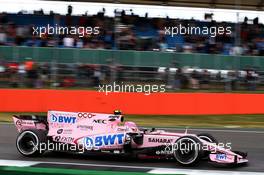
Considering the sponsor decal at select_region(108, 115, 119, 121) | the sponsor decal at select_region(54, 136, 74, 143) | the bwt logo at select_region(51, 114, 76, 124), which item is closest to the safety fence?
the bwt logo at select_region(51, 114, 76, 124)

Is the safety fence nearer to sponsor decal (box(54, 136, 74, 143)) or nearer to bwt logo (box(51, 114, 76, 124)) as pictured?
bwt logo (box(51, 114, 76, 124))

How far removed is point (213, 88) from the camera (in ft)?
58.5

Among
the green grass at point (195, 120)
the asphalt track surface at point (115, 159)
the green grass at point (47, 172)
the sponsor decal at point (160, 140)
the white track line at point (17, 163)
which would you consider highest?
the green grass at point (47, 172)

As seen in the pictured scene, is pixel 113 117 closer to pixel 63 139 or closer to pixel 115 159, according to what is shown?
pixel 115 159

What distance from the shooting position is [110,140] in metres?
7.98

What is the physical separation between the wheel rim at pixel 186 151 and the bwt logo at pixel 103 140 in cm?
86

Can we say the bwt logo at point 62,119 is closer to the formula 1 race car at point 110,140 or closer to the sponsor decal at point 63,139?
the formula 1 race car at point 110,140

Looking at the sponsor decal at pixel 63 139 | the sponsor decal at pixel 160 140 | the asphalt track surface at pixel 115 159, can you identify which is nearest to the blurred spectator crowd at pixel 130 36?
the asphalt track surface at pixel 115 159

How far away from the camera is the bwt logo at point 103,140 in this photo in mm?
7926

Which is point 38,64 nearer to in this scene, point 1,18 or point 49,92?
point 49,92

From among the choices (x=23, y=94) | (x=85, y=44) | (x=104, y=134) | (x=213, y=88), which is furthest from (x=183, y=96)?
(x=104, y=134)

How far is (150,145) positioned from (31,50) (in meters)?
11.3

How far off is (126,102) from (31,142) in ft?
30.5

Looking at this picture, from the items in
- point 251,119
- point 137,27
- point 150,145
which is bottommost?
point 251,119
